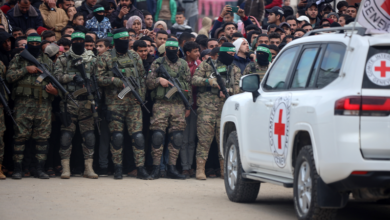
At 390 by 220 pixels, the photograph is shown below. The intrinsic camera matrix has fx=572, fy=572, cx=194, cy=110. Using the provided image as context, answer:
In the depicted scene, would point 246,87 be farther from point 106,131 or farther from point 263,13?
point 263,13

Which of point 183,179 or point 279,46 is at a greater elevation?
point 279,46

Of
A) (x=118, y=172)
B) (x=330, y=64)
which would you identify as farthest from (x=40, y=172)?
(x=330, y=64)

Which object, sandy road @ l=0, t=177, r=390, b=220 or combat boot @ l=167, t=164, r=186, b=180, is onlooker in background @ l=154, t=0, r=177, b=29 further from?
sandy road @ l=0, t=177, r=390, b=220

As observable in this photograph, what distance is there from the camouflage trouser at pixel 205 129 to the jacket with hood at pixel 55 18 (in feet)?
15.8

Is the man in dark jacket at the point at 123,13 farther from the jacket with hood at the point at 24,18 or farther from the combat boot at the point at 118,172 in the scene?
the combat boot at the point at 118,172

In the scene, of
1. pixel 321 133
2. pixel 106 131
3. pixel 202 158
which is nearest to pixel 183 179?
pixel 202 158

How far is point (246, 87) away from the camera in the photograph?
6.76m

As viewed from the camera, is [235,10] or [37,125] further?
[235,10]

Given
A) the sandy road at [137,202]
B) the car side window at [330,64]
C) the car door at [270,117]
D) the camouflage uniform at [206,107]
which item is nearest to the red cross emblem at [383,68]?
the car side window at [330,64]

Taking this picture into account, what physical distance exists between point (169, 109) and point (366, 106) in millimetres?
5984

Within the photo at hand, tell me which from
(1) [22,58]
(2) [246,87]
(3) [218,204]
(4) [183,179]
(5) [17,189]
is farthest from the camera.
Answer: (4) [183,179]

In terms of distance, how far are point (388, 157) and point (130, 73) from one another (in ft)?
20.4

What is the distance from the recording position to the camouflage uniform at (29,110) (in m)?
9.83

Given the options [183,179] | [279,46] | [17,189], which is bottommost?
[183,179]
